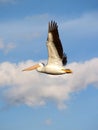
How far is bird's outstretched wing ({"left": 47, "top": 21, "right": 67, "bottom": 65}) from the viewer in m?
76.7

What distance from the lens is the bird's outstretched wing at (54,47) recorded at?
76688 millimetres

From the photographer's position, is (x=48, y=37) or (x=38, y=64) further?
(x=38, y=64)

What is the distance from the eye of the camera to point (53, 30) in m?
76.6

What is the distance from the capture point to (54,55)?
7862 centimetres

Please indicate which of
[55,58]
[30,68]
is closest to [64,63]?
[55,58]

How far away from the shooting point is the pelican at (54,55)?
76.8 meters

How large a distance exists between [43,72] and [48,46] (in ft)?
9.35

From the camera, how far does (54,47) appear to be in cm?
7762

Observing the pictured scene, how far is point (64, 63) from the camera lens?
7869 cm

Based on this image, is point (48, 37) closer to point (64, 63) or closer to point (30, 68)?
point (64, 63)

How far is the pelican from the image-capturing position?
252 feet

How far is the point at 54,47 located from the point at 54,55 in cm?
115

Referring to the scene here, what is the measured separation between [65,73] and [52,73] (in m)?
1.21

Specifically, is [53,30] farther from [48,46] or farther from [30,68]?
[30,68]
